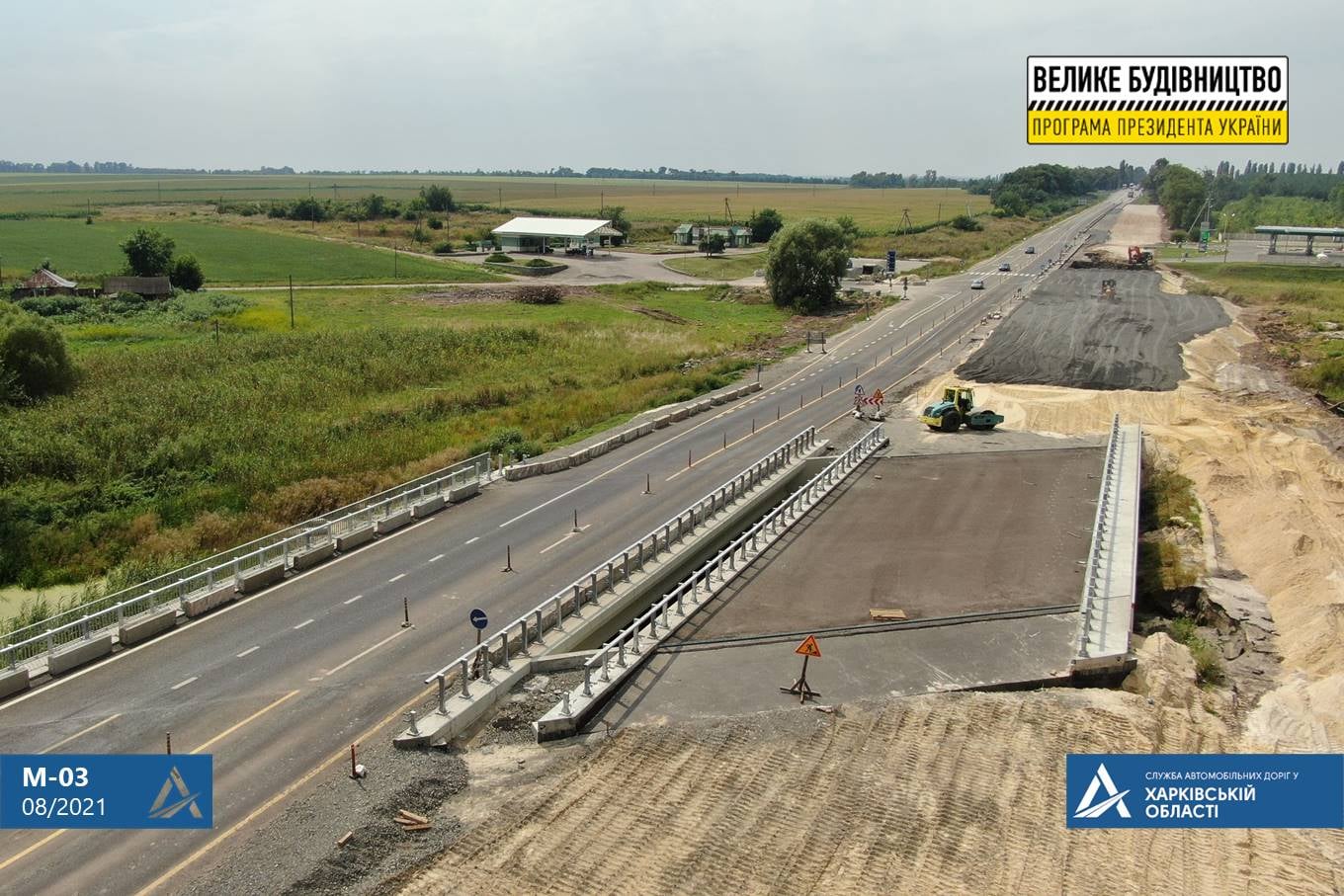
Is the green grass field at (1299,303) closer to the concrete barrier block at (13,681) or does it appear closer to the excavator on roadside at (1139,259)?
the excavator on roadside at (1139,259)

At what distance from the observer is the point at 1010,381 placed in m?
55.1

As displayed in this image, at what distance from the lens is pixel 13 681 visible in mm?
19734

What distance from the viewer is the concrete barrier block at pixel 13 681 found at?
19547 mm

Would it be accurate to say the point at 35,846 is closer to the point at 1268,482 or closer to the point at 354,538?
the point at 354,538

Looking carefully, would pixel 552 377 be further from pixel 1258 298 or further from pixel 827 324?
pixel 1258 298

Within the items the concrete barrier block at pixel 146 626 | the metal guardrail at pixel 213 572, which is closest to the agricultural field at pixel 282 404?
the metal guardrail at pixel 213 572

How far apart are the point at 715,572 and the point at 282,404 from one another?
3045 centimetres

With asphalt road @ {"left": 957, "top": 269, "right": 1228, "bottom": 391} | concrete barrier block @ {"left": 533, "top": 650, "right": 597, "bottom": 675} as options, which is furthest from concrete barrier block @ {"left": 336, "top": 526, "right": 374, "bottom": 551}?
asphalt road @ {"left": 957, "top": 269, "right": 1228, "bottom": 391}

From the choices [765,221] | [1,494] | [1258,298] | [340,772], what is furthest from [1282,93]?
[765,221]

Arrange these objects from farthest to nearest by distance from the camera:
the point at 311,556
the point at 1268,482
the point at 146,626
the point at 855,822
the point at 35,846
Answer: the point at 1268,482, the point at 311,556, the point at 146,626, the point at 855,822, the point at 35,846

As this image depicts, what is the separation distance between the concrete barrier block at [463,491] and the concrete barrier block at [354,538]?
13.8 ft

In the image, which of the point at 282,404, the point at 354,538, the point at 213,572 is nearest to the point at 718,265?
the point at 282,404

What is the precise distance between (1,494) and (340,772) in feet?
77.8

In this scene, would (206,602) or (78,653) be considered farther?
(206,602)
